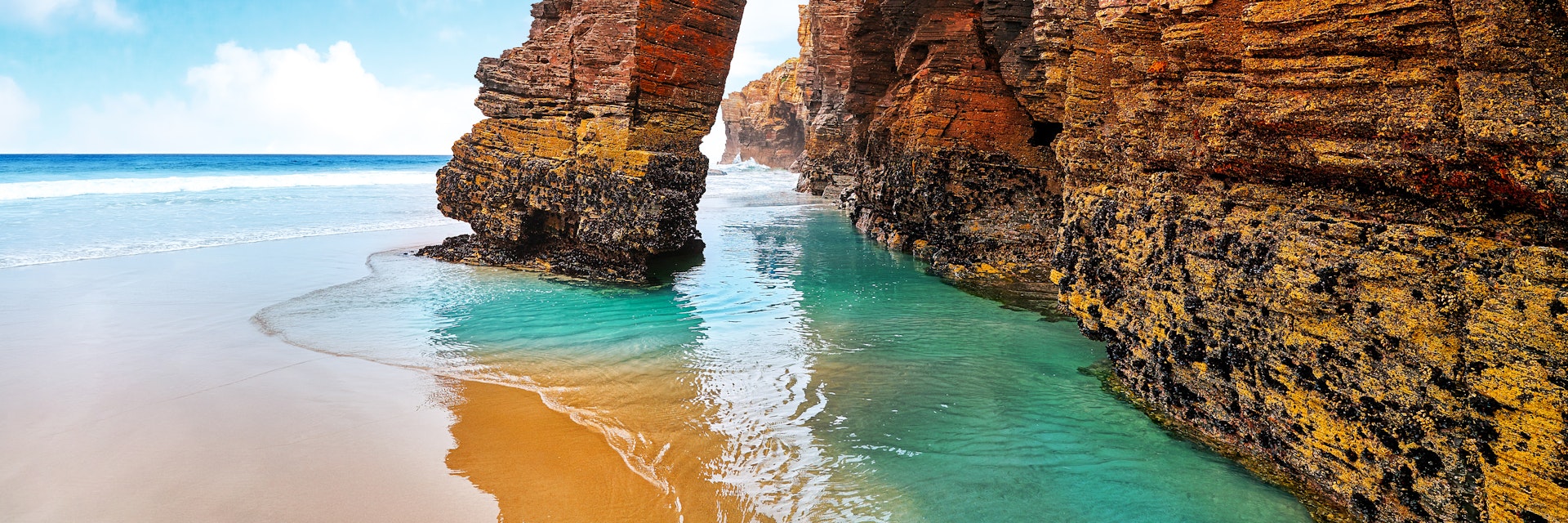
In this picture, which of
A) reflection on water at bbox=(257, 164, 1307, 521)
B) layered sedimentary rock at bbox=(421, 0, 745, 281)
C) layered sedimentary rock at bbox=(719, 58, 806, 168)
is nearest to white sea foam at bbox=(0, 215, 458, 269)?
layered sedimentary rock at bbox=(421, 0, 745, 281)

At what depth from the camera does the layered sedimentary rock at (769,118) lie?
6581 centimetres

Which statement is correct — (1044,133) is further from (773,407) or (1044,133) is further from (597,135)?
(773,407)

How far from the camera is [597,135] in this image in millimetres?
12164

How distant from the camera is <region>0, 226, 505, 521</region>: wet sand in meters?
4.54

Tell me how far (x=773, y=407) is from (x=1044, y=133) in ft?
30.4

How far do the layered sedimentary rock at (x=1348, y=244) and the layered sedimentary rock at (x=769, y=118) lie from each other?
5511cm

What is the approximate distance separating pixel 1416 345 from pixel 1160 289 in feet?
6.40

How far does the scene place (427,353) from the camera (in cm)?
768

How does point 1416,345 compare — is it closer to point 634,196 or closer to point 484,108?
point 634,196

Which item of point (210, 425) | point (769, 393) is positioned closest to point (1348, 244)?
point (769, 393)

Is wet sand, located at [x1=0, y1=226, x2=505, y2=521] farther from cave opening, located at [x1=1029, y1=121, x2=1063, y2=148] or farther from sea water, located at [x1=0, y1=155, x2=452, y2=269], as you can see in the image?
cave opening, located at [x1=1029, y1=121, x2=1063, y2=148]

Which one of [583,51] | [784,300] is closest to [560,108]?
[583,51]

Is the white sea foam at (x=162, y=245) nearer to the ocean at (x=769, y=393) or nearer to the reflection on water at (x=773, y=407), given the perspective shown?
the ocean at (x=769, y=393)

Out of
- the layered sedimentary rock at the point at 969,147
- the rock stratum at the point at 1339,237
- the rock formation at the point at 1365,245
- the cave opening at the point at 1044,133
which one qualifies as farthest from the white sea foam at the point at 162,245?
the rock formation at the point at 1365,245
